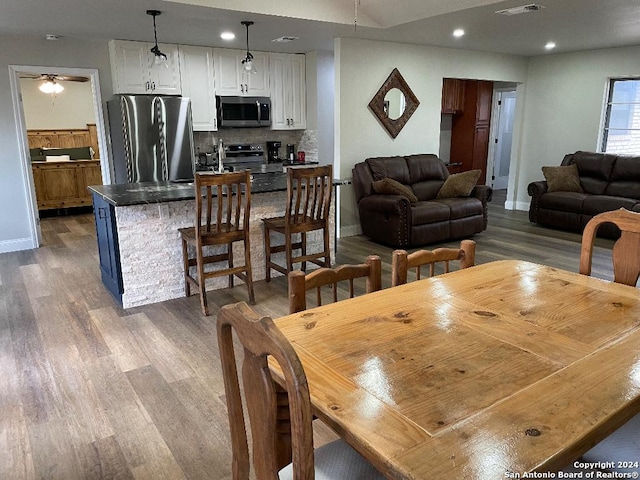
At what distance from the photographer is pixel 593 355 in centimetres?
129

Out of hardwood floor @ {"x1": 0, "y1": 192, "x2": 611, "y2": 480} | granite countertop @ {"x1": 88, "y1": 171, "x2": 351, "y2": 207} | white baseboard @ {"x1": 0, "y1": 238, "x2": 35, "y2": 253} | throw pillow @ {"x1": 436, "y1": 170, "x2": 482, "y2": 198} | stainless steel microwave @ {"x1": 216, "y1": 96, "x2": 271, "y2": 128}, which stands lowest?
hardwood floor @ {"x1": 0, "y1": 192, "x2": 611, "y2": 480}

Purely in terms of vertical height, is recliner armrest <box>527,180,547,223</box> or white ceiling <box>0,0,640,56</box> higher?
white ceiling <box>0,0,640,56</box>

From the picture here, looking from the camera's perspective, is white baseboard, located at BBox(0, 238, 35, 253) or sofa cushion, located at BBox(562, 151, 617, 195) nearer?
white baseboard, located at BBox(0, 238, 35, 253)

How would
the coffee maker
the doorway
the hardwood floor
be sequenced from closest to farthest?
the hardwood floor → the coffee maker → the doorway

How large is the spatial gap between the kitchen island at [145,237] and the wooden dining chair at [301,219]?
0.79 feet

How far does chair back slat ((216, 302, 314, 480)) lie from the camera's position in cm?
93

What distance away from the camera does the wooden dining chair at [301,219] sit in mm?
3924

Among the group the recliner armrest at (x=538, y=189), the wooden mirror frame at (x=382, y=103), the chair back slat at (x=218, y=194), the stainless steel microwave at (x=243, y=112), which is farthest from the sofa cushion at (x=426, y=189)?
the chair back slat at (x=218, y=194)

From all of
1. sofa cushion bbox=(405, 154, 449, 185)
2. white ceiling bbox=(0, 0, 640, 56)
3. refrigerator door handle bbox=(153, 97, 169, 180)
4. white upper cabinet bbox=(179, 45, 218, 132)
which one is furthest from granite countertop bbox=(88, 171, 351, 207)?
white upper cabinet bbox=(179, 45, 218, 132)

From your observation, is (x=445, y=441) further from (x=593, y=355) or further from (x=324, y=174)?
(x=324, y=174)

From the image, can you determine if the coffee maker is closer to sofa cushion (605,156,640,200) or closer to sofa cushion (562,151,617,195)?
sofa cushion (562,151,617,195)

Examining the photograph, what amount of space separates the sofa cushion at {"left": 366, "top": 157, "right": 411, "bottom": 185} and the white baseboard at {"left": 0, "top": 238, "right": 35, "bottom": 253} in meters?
4.13

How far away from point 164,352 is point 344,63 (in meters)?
4.04

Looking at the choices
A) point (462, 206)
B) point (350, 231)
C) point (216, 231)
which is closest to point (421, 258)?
point (216, 231)
